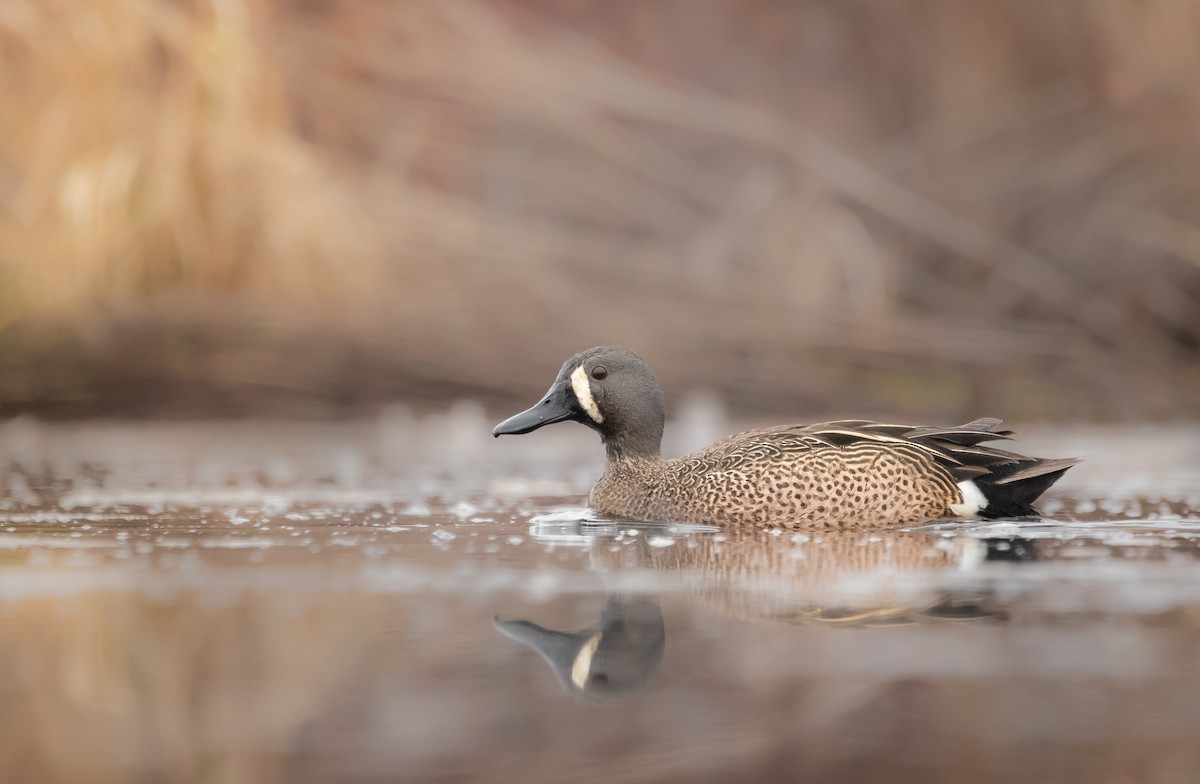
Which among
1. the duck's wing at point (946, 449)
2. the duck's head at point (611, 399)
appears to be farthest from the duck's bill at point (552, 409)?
the duck's wing at point (946, 449)

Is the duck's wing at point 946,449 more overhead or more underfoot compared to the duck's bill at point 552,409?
more underfoot

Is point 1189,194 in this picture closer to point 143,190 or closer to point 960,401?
point 960,401

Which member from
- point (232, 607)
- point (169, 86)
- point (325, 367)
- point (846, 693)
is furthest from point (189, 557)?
point (169, 86)

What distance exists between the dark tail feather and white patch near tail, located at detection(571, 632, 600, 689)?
2.54 m

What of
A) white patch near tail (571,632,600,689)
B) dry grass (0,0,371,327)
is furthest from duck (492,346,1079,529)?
dry grass (0,0,371,327)

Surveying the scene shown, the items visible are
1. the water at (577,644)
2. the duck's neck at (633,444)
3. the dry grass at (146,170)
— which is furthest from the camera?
the dry grass at (146,170)

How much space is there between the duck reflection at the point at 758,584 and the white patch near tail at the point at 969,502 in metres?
0.39

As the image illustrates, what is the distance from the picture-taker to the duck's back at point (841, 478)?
5785 mm

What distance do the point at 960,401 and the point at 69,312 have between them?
4.92 m

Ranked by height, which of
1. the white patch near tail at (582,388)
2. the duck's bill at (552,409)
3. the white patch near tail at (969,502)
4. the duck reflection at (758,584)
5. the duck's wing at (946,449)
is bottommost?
the duck reflection at (758,584)

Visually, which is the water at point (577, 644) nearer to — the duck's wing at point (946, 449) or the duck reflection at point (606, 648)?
the duck reflection at point (606, 648)

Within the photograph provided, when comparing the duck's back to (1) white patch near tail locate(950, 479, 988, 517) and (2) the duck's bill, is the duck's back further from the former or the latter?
(2) the duck's bill

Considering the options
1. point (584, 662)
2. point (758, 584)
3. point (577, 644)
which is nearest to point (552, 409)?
point (758, 584)

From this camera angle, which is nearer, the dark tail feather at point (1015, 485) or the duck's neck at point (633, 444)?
the dark tail feather at point (1015, 485)
